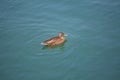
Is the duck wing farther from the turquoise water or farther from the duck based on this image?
the turquoise water

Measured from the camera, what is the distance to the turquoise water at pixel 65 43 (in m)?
9.74

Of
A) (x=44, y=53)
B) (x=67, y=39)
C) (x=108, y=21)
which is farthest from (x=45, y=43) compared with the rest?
(x=108, y=21)

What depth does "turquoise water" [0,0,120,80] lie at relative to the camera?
9.74m

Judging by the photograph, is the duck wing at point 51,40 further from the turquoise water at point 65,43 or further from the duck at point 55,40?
the turquoise water at point 65,43

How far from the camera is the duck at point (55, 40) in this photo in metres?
10.7

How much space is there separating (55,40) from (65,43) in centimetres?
53

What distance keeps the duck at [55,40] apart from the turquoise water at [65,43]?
0.69 ft

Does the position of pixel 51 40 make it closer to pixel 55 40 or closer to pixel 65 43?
pixel 55 40

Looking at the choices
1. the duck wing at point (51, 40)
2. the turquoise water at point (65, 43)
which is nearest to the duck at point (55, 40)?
the duck wing at point (51, 40)

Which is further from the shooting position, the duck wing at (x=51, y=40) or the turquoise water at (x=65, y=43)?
the duck wing at (x=51, y=40)

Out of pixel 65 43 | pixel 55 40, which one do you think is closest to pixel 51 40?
pixel 55 40

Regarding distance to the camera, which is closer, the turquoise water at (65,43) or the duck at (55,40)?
the turquoise water at (65,43)

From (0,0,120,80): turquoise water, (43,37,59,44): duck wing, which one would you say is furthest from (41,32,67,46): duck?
(0,0,120,80): turquoise water

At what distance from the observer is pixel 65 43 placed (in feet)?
37.2
